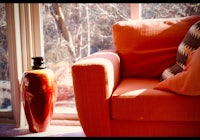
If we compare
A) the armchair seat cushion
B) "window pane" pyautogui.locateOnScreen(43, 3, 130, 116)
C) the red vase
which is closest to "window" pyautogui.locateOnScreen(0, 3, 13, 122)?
the red vase

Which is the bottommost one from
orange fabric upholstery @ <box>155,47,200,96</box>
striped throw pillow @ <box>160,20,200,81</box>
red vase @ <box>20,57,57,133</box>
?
red vase @ <box>20,57,57,133</box>

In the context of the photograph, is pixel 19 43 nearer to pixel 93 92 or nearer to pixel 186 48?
pixel 93 92

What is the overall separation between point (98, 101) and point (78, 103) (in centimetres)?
13

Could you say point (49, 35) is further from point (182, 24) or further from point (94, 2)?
point (182, 24)

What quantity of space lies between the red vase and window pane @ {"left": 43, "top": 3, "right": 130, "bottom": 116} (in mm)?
467

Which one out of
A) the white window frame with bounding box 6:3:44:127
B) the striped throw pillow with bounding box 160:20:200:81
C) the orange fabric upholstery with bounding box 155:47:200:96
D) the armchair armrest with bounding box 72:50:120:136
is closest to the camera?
the orange fabric upholstery with bounding box 155:47:200:96

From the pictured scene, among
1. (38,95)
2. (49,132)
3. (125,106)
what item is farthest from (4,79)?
(125,106)

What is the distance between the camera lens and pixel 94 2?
247 centimetres

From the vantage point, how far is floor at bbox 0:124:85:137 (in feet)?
7.02

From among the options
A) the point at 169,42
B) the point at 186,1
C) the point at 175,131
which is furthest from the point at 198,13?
the point at 175,131

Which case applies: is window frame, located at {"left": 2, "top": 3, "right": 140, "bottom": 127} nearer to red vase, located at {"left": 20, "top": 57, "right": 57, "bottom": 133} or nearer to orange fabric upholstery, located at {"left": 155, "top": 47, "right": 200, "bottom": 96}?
red vase, located at {"left": 20, "top": 57, "right": 57, "bottom": 133}

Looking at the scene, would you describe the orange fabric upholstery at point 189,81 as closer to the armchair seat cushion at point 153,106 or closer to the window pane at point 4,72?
the armchair seat cushion at point 153,106

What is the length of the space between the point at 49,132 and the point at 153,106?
0.94m

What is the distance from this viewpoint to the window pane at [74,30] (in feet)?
8.40
